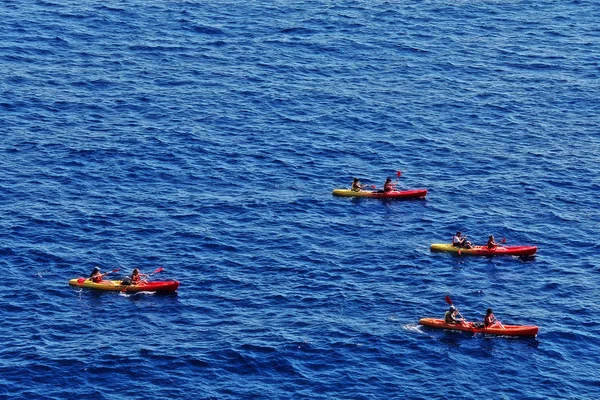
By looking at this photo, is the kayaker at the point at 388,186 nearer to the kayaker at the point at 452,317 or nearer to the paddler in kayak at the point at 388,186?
the paddler in kayak at the point at 388,186

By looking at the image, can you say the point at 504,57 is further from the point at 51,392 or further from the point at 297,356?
the point at 51,392

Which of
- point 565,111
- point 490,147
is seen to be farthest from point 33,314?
point 565,111

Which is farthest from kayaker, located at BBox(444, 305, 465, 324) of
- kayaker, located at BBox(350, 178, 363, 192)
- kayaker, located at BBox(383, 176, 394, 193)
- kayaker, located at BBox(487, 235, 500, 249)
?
kayaker, located at BBox(350, 178, 363, 192)

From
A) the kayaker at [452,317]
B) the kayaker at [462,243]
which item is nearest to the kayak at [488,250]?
the kayaker at [462,243]

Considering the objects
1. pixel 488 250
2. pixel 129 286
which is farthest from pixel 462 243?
pixel 129 286

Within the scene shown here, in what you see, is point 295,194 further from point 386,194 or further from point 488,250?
point 488,250
